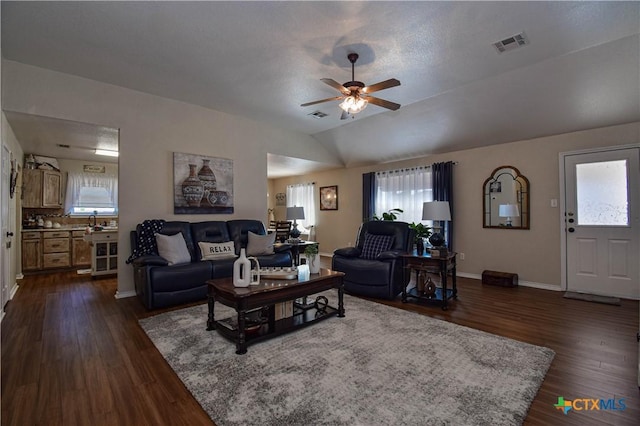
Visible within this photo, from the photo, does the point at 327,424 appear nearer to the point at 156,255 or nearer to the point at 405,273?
the point at 405,273

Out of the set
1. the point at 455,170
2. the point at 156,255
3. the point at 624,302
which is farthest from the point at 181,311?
the point at 624,302

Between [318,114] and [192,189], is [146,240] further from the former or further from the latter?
[318,114]

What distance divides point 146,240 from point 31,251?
137 inches

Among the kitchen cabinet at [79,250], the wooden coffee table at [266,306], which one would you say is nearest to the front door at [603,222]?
the wooden coffee table at [266,306]

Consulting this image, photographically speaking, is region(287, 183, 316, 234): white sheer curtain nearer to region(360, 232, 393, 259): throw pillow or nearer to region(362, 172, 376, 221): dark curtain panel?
region(362, 172, 376, 221): dark curtain panel

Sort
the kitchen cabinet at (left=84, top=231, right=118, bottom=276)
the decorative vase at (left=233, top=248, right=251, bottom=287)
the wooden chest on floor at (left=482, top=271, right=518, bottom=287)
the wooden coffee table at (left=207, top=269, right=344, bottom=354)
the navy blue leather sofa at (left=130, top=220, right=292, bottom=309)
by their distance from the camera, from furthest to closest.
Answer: the kitchen cabinet at (left=84, top=231, right=118, bottom=276), the wooden chest on floor at (left=482, top=271, right=518, bottom=287), the navy blue leather sofa at (left=130, top=220, right=292, bottom=309), the decorative vase at (left=233, top=248, right=251, bottom=287), the wooden coffee table at (left=207, top=269, right=344, bottom=354)

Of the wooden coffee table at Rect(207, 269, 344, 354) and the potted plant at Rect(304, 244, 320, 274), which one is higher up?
the potted plant at Rect(304, 244, 320, 274)

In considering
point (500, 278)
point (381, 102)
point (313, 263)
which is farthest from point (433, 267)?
point (381, 102)

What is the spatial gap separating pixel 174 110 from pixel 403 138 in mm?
4013

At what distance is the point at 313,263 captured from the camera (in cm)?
316

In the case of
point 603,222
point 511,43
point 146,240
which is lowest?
point 146,240

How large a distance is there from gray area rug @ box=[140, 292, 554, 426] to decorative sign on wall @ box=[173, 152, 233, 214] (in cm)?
215

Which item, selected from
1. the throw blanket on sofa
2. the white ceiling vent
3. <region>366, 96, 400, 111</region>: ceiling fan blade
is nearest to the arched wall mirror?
the white ceiling vent

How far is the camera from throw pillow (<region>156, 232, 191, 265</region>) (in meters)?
3.88
